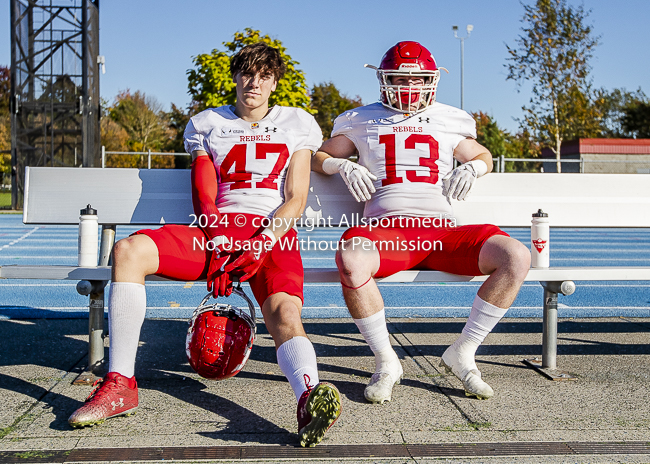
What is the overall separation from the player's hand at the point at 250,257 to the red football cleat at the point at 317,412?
2.12 ft

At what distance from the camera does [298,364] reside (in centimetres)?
241

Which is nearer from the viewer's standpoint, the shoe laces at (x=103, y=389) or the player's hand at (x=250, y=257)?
the shoe laces at (x=103, y=389)

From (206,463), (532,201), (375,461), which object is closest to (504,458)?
(375,461)

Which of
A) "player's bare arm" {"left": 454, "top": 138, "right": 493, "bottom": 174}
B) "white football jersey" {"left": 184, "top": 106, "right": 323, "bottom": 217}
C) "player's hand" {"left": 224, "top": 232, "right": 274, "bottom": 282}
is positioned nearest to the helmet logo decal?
"player's bare arm" {"left": 454, "top": 138, "right": 493, "bottom": 174}

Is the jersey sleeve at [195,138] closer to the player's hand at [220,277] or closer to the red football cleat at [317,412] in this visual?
the player's hand at [220,277]

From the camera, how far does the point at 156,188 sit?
12.1ft

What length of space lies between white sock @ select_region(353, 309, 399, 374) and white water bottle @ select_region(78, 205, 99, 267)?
4.57 feet

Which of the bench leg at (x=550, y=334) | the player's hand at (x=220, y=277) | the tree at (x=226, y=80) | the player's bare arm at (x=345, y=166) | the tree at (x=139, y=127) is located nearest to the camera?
the player's hand at (x=220, y=277)

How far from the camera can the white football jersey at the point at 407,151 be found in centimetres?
319

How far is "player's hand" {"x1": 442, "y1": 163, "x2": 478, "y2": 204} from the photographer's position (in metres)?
3.15

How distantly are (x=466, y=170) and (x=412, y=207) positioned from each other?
0.34 meters

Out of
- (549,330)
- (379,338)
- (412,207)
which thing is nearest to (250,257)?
(379,338)

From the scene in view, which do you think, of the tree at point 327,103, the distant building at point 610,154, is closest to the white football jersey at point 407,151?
the distant building at point 610,154

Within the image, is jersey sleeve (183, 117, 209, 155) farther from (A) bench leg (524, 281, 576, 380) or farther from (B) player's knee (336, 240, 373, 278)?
(A) bench leg (524, 281, 576, 380)
